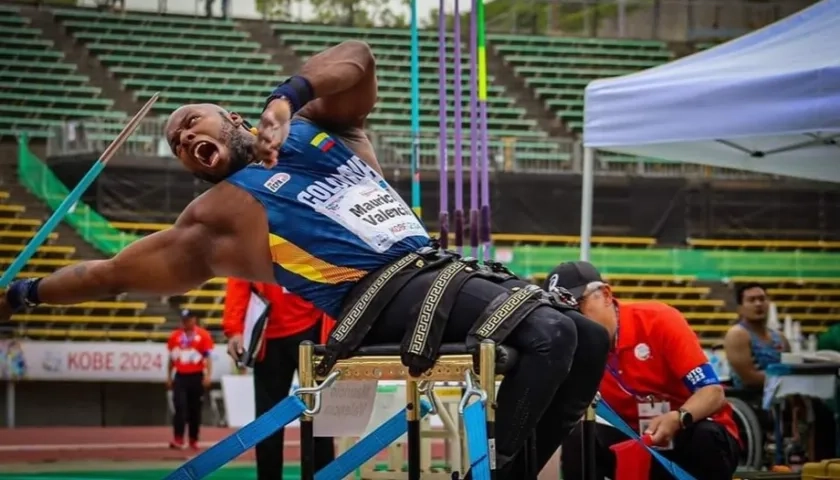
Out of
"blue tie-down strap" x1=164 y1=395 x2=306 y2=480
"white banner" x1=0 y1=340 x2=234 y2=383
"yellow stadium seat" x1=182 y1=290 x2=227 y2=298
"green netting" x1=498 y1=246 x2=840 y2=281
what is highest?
"blue tie-down strap" x1=164 y1=395 x2=306 y2=480

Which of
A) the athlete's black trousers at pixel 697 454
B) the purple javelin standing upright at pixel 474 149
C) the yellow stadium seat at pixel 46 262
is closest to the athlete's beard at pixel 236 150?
the athlete's black trousers at pixel 697 454

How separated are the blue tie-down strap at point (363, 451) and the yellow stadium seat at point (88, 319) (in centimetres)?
1492

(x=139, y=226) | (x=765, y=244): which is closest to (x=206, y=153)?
(x=139, y=226)

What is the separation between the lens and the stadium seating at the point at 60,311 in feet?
63.5

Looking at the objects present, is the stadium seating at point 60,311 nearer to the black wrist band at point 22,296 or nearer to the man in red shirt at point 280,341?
the man in red shirt at point 280,341

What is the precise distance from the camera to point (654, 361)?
5.88 meters

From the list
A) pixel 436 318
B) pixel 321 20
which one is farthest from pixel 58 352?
pixel 436 318

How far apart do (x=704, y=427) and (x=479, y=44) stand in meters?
3.42

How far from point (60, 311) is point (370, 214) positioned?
16184mm

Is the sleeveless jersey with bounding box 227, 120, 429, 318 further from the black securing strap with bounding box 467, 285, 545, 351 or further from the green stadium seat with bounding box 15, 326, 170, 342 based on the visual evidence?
the green stadium seat with bounding box 15, 326, 170, 342

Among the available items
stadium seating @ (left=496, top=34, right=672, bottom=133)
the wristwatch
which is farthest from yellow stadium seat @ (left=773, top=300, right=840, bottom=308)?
the wristwatch

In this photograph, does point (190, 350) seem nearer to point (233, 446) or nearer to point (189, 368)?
point (189, 368)

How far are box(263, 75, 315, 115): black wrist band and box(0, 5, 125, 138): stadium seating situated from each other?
19275 millimetres

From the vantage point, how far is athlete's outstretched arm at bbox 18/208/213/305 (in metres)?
4.39
